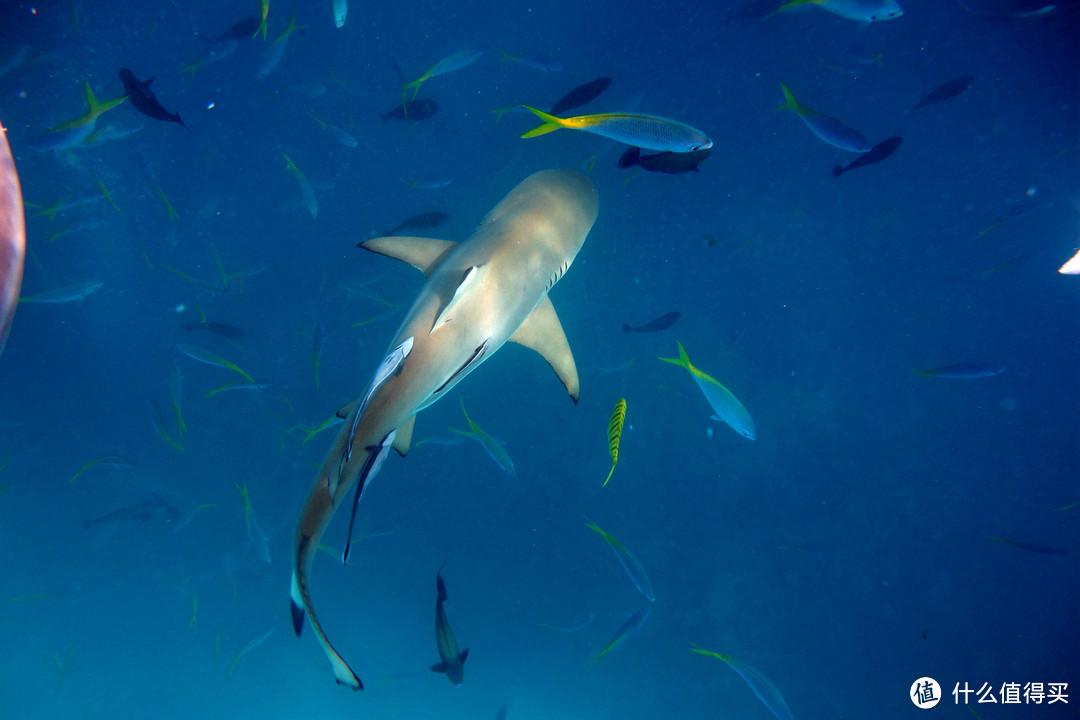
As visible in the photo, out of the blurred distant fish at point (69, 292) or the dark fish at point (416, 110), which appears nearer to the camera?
the blurred distant fish at point (69, 292)

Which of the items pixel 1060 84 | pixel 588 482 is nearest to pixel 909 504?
pixel 588 482

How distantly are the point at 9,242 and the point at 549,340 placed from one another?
2776mm

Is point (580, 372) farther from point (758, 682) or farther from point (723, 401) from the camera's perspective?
point (758, 682)

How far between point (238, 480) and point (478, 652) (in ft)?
20.5

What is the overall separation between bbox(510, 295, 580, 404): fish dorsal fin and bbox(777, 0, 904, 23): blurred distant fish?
288 cm

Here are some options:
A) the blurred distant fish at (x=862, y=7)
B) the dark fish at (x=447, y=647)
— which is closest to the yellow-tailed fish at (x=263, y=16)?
the blurred distant fish at (x=862, y=7)

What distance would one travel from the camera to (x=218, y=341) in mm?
6754

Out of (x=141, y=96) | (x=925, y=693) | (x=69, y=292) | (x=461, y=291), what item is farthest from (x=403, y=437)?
(x=925, y=693)

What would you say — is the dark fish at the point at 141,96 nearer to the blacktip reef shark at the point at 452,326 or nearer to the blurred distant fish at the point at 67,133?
the blurred distant fish at the point at 67,133

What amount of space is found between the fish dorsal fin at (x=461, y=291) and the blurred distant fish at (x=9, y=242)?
1373 mm

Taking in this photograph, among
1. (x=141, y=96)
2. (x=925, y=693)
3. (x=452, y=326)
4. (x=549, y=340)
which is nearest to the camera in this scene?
(x=452, y=326)

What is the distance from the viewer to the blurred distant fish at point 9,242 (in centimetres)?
124

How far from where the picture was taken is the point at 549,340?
348 cm

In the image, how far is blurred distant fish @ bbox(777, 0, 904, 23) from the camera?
312 centimetres
